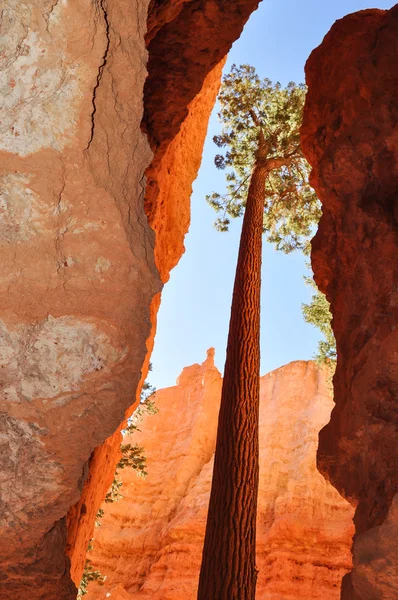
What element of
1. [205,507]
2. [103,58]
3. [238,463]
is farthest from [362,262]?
[205,507]

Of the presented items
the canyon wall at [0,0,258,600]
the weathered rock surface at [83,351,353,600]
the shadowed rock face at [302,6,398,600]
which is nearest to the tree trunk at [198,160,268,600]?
the shadowed rock face at [302,6,398,600]

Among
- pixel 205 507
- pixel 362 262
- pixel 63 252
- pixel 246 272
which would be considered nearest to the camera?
pixel 63 252

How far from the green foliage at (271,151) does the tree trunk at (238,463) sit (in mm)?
3781

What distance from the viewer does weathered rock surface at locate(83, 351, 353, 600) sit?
61.0 ft

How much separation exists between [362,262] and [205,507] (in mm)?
18634

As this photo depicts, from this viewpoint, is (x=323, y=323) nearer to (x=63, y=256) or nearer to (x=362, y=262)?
(x=362, y=262)

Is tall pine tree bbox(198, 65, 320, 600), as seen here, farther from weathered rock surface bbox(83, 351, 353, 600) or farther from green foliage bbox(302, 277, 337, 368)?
weathered rock surface bbox(83, 351, 353, 600)

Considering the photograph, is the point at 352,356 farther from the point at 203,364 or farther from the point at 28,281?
the point at 203,364

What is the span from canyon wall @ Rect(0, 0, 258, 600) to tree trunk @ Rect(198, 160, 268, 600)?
157 inches

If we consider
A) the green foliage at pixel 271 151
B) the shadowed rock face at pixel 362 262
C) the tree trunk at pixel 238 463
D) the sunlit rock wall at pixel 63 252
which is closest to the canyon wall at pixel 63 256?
the sunlit rock wall at pixel 63 252

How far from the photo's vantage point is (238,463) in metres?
6.93

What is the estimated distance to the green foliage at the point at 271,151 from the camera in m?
12.1

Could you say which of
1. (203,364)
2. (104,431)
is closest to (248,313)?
(104,431)

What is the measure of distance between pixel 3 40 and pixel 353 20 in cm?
673
